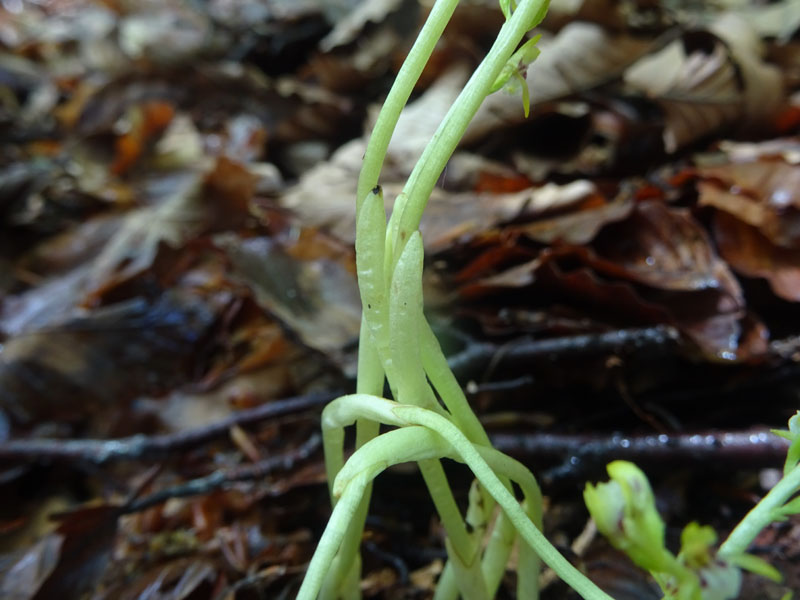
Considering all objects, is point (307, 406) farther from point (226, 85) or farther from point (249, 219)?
point (226, 85)

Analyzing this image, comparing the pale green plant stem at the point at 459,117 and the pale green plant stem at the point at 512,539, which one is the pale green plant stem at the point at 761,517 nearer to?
the pale green plant stem at the point at 512,539

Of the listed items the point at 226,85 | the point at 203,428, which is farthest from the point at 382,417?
the point at 226,85

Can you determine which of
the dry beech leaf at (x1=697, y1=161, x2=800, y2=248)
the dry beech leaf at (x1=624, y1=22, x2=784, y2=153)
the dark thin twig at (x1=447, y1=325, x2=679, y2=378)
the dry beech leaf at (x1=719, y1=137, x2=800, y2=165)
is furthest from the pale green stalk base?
the dry beech leaf at (x1=624, y1=22, x2=784, y2=153)

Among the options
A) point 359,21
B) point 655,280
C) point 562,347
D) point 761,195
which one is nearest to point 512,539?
point 562,347

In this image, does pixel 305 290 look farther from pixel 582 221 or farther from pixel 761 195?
pixel 761 195

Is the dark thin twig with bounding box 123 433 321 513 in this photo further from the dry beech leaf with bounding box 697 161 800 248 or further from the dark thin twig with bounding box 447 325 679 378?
the dry beech leaf with bounding box 697 161 800 248

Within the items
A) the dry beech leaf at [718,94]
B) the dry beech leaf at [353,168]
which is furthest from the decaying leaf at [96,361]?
the dry beech leaf at [718,94]
